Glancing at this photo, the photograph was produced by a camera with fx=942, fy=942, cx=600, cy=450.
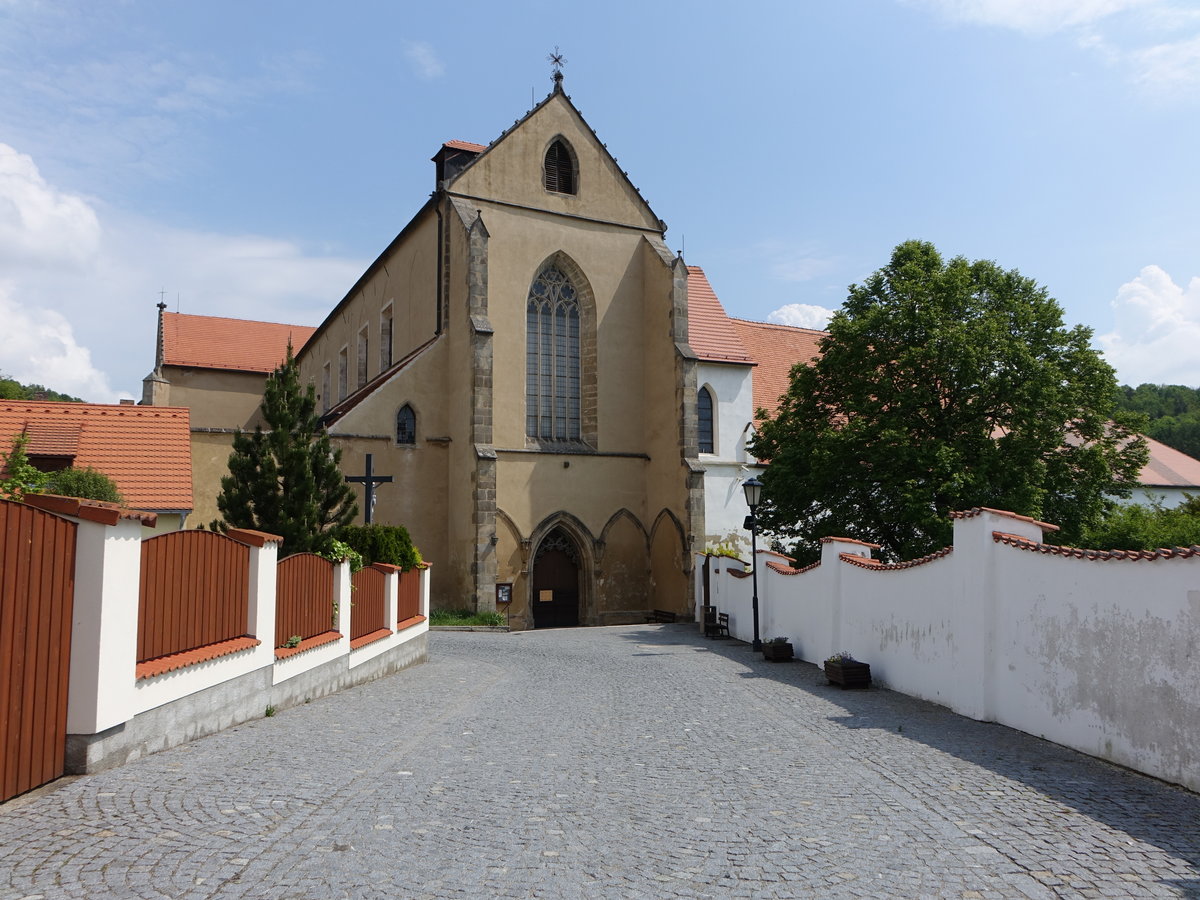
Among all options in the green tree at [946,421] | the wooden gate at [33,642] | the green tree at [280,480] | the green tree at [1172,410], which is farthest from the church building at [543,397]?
the green tree at [1172,410]

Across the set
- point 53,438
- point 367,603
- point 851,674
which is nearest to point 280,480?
point 53,438

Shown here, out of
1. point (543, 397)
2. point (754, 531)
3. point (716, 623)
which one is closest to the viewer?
point (754, 531)

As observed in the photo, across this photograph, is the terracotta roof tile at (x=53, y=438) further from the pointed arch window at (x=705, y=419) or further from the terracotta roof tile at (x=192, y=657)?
the pointed arch window at (x=705, y=419)

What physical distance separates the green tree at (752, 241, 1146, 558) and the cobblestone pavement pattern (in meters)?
11.4

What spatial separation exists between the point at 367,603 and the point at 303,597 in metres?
2.79

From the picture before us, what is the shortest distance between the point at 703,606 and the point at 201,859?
2064 cm

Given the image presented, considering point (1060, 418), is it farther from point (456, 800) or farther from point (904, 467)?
point (456, 800)

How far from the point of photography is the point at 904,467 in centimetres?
2105

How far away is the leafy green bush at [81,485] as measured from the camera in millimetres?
16016

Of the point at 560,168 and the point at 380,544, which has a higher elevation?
the point at 560,168

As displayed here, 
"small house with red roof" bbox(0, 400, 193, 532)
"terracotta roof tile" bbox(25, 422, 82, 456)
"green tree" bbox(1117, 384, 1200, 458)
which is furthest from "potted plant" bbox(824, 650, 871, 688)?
"green tree" bbox(1117, 384, 1200, 458)

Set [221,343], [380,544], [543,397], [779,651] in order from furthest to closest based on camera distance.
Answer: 1. [221,343]
2. [543,397]
3. [779,651]
4. [380,544]

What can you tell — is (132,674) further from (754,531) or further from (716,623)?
(716,623)

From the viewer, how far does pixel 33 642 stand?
19.7ft
